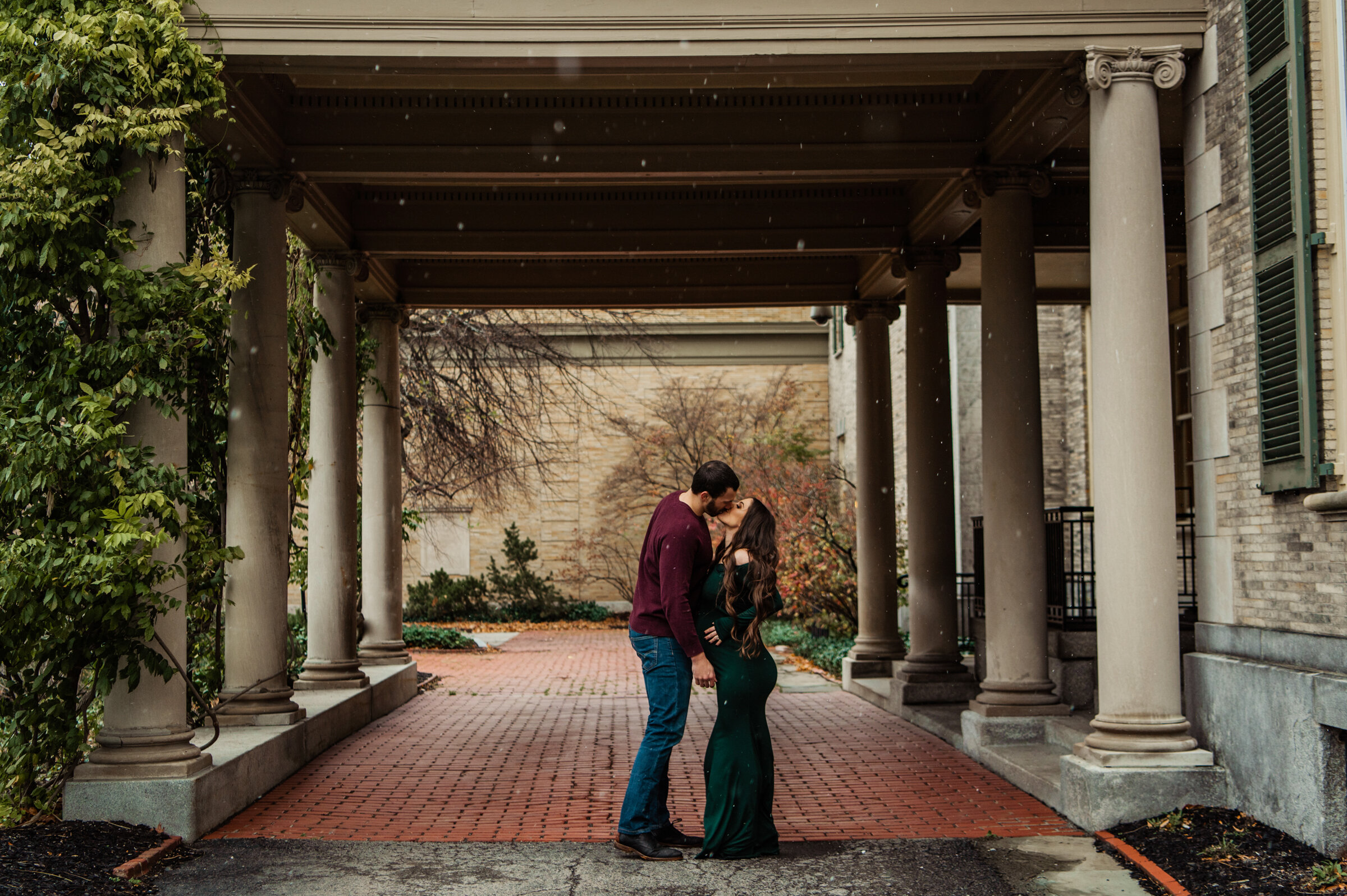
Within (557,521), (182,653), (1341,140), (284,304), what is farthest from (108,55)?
(557,521)

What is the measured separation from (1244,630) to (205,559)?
18.3 ft

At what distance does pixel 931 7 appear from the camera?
6.54 metres

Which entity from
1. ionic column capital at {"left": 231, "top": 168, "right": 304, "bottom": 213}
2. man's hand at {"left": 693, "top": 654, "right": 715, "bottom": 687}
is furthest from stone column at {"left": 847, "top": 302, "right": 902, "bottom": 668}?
man's hand at {"left": 693, "top": 654, "right": 715, "bottom": 687}

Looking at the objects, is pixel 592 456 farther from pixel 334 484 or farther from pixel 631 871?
pixel 631 871

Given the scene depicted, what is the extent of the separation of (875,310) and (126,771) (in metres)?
9.02

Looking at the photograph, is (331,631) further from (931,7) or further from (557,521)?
(557,521)

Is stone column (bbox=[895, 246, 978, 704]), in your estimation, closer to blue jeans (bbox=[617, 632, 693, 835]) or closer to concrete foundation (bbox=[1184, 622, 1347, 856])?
Answer: concrete foundation (bbox=[1184, 622, 1347, 856])

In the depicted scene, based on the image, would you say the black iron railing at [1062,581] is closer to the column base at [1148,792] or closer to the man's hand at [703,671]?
the column base at [1148,792]

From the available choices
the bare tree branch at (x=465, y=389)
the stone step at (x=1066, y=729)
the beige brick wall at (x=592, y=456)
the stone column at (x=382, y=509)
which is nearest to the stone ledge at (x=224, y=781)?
the stone column at (x=382, y=509)

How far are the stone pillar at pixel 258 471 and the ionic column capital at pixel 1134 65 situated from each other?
5503 mm

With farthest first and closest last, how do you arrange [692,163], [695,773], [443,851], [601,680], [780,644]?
[780,644] → [601,680] → [692,163] → [695,773] → [443,851]

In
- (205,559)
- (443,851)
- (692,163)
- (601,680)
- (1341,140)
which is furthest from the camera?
(601,680)

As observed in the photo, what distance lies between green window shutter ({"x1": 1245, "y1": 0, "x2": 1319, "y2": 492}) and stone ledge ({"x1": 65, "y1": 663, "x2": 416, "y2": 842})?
5.75 meters

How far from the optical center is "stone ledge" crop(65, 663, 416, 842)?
589cm
